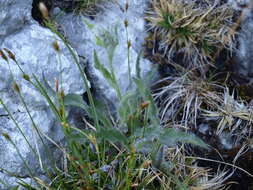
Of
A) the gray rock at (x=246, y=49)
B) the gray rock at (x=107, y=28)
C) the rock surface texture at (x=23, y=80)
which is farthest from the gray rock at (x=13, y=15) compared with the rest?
the gray rock at (x=246, y=49)

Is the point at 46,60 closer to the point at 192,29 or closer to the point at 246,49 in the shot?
the point at 192,29

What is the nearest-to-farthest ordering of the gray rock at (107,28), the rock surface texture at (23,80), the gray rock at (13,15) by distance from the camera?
1. the rock surface texture at (23,80)
2. the gray rock at (13,15)
3. the gray rock at (107,28)

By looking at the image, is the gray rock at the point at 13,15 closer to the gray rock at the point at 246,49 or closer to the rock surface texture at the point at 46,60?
the rock surface texture at the point at 46,60

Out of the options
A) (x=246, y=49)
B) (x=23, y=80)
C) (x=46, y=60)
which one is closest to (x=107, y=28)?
(x=46, y=60)

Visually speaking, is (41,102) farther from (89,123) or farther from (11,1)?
(11,1)

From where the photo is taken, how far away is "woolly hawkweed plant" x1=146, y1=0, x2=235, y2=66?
6.13ft

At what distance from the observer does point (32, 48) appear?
1.69 metres

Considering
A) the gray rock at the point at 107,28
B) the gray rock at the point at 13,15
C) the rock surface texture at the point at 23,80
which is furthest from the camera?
the gray rock at the point at 107,28

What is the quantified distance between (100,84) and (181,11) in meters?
0.56

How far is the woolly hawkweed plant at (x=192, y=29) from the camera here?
187 centimetres

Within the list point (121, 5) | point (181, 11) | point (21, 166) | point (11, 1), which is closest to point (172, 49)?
point (181, 11)

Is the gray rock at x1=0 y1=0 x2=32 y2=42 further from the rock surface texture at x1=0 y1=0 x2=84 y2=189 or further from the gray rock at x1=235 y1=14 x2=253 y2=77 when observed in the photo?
the gray rock at x1=235 y1=14 x2=253 y2=77

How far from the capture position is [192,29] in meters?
1.87

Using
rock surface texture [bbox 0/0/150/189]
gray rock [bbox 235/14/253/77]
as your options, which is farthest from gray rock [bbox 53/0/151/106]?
gray rock [bbox 235/14/253/77]
